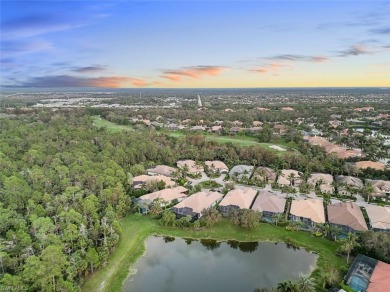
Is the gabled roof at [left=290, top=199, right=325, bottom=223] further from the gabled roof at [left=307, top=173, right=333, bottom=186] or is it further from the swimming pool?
the swimming pool

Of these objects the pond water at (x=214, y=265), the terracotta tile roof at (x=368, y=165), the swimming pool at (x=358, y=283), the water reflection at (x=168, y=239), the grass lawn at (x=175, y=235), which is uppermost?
the terracotta tile roof at (x=368, y=165)

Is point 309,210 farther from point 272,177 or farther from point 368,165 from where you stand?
point 368,165

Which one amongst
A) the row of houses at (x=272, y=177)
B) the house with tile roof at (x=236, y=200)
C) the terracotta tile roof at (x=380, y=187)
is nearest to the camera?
the house with tile roof at (x=236, y=200)

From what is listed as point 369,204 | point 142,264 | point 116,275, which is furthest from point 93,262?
point 369,204

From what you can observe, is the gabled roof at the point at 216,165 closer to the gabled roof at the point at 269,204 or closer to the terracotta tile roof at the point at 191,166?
the terracotta tile roof at the point at 191,166

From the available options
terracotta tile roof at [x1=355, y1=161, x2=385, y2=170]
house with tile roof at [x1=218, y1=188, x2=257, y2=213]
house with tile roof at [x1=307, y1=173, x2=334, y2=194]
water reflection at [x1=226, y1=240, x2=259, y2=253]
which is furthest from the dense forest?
house with tile roof at [x1=218, y1=188, x2=257, y2=213]

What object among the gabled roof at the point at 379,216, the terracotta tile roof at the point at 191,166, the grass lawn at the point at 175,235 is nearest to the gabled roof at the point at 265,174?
the terracotta tile roof at the point at 191,166

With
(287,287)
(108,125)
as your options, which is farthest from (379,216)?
(108,125)
